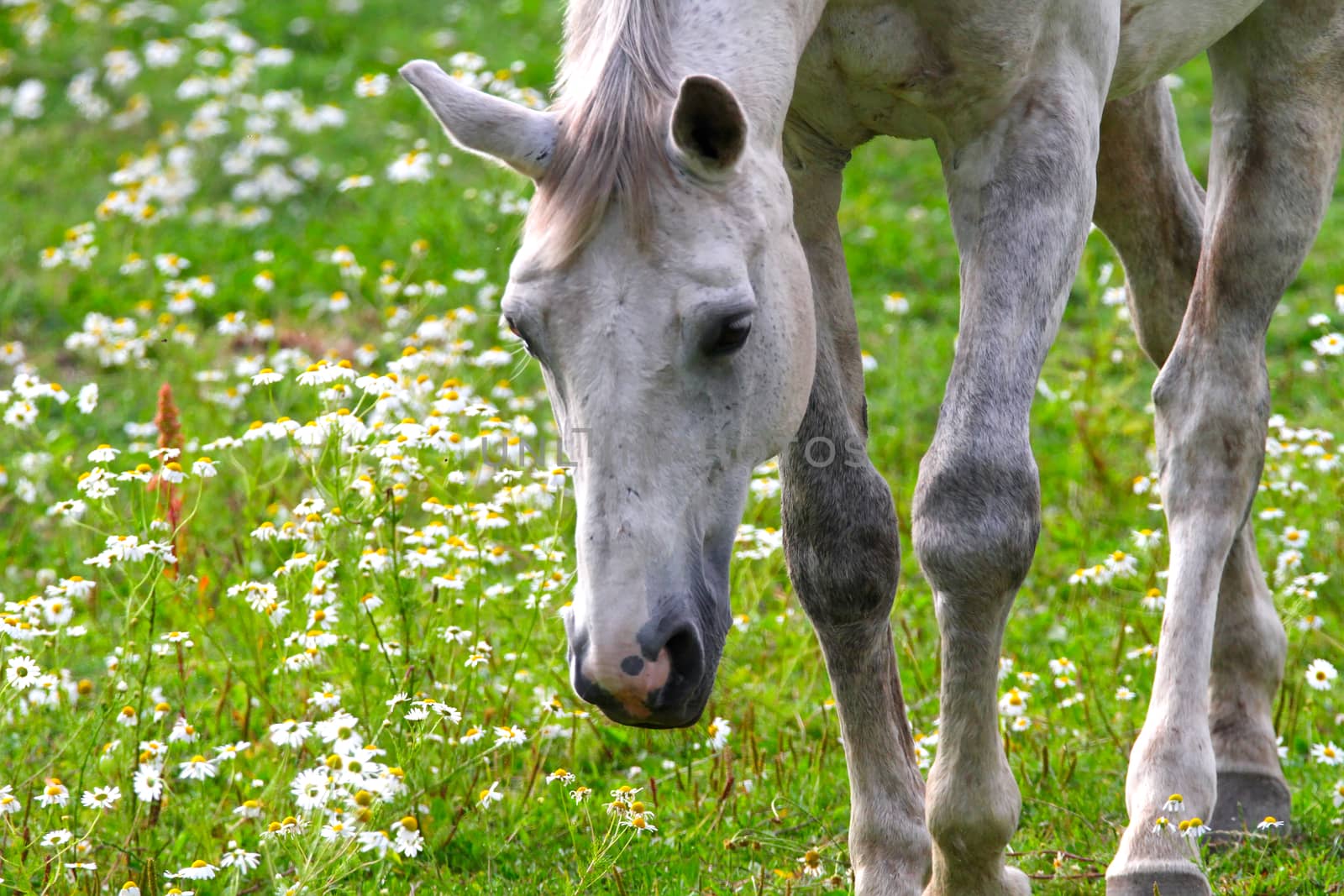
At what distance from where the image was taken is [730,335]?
2.56m

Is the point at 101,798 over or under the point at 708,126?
under

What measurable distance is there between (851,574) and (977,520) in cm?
47

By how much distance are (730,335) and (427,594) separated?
5.84 feet

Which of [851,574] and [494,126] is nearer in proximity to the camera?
[494,126]

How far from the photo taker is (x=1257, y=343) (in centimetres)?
395

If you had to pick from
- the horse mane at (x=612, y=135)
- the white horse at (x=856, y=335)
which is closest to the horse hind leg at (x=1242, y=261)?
the white horse at (x=856, y=335)

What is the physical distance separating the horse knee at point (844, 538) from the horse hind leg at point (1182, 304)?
1.12 metres

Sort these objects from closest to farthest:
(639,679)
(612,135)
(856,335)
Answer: (639,679)
(612,135)
(856,335)

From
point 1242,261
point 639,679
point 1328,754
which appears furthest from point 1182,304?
point 639,679

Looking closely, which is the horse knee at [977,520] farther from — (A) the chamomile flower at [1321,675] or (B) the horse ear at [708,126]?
(A) the chamomile flower at [1321,675]

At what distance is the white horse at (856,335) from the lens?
2.50 m

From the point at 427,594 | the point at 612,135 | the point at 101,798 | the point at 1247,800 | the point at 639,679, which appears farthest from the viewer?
the point at 427,594

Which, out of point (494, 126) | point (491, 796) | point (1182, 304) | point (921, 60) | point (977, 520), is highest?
point (921, 60)

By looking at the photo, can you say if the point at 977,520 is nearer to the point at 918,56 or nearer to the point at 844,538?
the point at 844,538
